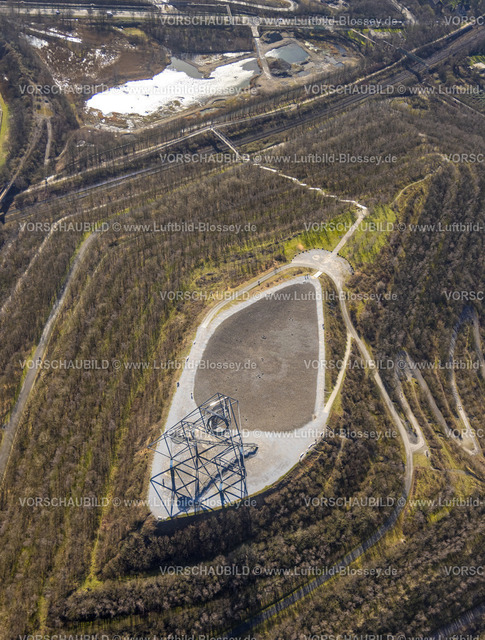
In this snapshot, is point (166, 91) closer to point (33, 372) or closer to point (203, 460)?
point (33, 372)

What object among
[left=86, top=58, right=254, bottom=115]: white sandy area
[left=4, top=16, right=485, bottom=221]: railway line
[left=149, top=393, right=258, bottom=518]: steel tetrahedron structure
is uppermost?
[left=86, top=58, right=254, bottom=115]: white sandy area

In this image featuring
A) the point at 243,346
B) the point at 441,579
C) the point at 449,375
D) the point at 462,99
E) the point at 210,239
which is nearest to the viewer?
the point at 441,579

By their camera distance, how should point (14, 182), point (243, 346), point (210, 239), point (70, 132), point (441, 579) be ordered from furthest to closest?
point (70, 132)
point (14, 182)
point (210, 239)
point (243, 346)
point (441, 579)

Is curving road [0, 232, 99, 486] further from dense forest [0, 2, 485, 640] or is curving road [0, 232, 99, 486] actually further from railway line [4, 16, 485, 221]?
railway line [4, 16, 485, 221]

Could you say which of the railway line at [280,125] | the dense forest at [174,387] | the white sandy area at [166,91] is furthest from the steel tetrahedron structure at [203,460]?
the white sandy area at [166,91]

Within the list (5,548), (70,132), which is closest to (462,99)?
(70,132)

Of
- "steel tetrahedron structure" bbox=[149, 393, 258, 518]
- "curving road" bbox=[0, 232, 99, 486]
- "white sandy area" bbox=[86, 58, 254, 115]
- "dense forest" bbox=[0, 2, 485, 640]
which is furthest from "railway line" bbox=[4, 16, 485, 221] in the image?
"steel tetrahedron structure" bbox=[149, 393, 258, 518]

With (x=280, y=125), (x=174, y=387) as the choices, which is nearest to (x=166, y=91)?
(x=280, y=125)

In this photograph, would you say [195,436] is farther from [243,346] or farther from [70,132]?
[70,132]
